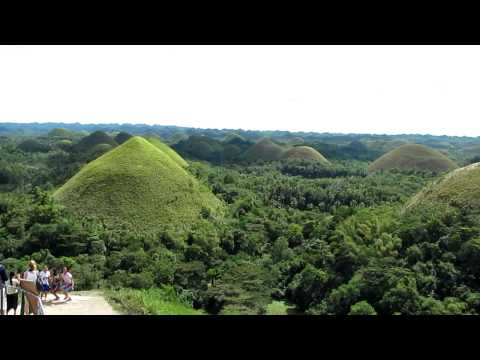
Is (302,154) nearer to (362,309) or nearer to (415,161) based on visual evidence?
(415,161)

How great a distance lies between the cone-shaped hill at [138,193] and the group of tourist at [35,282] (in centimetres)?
1730

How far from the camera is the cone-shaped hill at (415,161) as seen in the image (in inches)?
2544

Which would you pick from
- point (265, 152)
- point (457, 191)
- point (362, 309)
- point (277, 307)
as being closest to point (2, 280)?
point (362, 309)

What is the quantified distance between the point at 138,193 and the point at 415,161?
47.0 m

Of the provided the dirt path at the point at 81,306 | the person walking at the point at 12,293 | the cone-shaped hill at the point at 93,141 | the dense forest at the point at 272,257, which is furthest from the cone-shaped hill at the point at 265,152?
the person walking at the point at 12,293

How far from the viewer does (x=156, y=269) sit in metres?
19.7

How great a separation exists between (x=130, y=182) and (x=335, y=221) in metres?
13.3

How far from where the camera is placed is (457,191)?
25.8 metres

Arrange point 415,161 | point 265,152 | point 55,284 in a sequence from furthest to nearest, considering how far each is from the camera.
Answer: point 265,152 → point 415,161 → point 55,284

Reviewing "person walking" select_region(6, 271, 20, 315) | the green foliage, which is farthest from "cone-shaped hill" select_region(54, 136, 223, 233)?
"person walking" select_region(6, 271, 20, 315)

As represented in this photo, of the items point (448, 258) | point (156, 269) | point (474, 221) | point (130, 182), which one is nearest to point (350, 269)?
point (448, 258)
